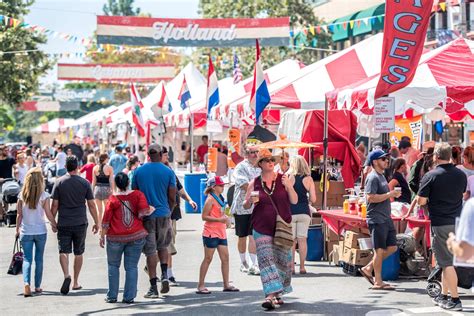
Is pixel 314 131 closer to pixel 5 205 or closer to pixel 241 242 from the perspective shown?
pixel 241 242

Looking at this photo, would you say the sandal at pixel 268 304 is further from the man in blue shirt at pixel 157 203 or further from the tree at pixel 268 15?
the tree at pixel 268 15

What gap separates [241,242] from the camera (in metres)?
14.5

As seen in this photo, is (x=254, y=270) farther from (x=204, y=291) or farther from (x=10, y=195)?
(x=10, y=195)

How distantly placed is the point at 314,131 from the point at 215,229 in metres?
5.81

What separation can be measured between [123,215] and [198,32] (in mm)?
27067

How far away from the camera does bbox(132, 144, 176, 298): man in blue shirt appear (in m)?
12.6

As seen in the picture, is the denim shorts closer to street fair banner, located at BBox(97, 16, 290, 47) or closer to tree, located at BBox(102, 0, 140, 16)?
street fair banner, located at BBox(97, 16, 290, 47)

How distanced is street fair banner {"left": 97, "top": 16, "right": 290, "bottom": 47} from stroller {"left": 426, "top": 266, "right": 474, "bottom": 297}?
26173 mm

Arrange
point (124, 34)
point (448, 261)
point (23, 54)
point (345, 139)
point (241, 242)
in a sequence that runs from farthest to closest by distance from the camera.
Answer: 1. point (23, 54)
2. point (124, 34)
3. point (345, 139)
4. point (241, 242)
5. point (448, 261)

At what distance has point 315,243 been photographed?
15750 millimetres

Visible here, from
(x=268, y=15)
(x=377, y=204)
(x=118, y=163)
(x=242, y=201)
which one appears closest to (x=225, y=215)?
(x=242, y=201)

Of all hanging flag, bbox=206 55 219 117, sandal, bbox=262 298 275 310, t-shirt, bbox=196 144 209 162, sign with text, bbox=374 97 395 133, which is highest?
hanging flag, bbox=206 55 219 117

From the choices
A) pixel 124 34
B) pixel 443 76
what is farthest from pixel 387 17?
pixel 124 34

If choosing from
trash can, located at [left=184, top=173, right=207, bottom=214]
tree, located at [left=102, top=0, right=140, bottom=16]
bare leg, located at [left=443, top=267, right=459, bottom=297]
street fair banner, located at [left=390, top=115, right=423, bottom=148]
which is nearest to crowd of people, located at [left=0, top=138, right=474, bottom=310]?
bare leg, located at [left=443, top=267, right=459, bottom=297]
